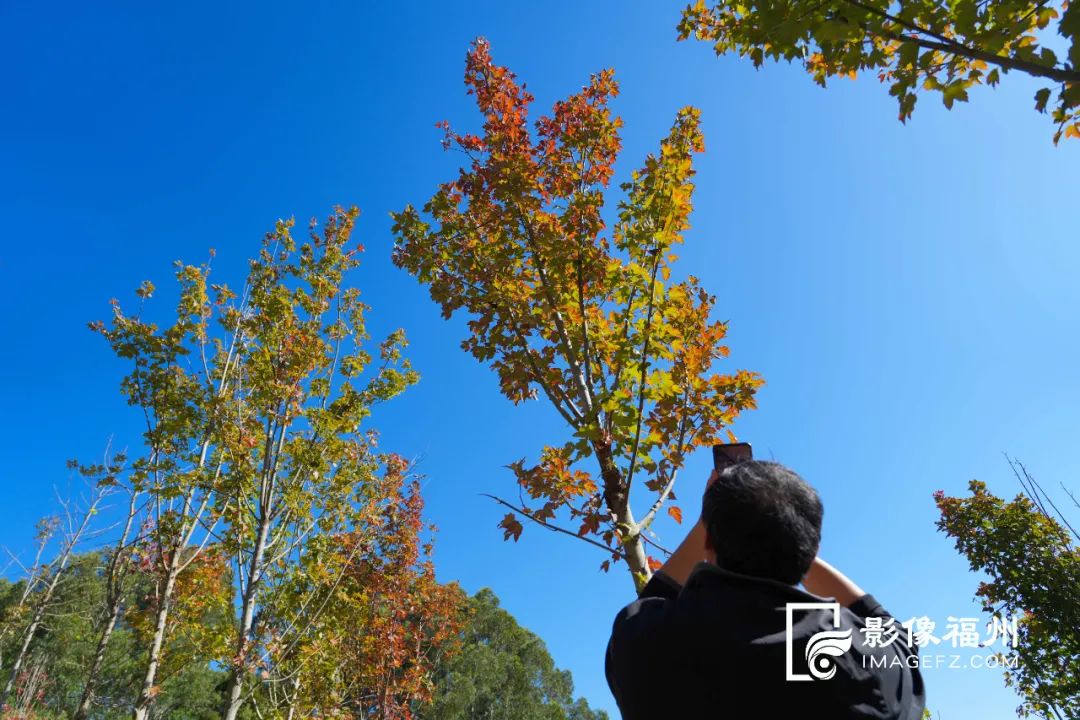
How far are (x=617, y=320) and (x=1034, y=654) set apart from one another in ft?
42.6

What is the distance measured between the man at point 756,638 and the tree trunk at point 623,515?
1.64 meters

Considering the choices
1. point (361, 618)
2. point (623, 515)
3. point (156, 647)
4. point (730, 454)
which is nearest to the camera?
point (730, 454)

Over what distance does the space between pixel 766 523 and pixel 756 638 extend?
9.6 inches

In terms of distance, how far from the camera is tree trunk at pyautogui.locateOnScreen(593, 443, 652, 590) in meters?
2.93

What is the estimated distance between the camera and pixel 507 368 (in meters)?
3.76

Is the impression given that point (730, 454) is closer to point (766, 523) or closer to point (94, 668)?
point (766, 523)

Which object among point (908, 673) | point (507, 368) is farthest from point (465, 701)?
point (908, 673)

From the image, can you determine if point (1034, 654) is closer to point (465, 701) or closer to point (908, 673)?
point (908, 673)

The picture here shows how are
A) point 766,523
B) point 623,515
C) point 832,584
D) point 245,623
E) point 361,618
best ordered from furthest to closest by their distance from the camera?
point 361,618 → point 245,623 → point 623,515 → point 832,584 → point 766,523

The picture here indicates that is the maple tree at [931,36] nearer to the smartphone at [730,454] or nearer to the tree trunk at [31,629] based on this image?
the smartphone at [730,454]

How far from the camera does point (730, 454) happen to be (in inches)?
67.6

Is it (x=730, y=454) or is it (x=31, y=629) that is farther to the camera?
(x=31, y=629)

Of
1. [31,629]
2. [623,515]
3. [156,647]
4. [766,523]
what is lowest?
[766,523]

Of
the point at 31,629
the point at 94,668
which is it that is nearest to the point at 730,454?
the point at 94,668
